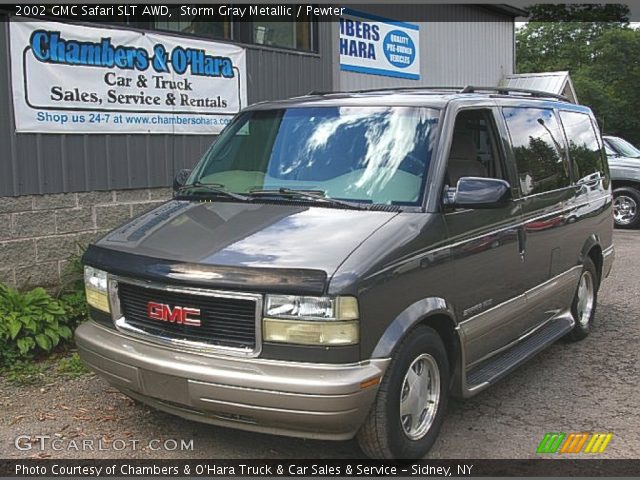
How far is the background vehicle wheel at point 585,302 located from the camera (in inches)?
246

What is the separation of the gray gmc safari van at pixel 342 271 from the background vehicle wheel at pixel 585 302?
0.93 metres

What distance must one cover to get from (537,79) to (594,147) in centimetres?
1281

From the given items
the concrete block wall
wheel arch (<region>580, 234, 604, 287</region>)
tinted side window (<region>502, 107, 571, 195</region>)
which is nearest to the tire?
tinted side window (<region>502, 107, 571, 195</region>)

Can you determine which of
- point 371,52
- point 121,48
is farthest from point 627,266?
point 121,48

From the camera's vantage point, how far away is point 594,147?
6.76 meters

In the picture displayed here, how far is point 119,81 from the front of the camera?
7.34m

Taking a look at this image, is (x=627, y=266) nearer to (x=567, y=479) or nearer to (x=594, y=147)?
(x=594, y=147)

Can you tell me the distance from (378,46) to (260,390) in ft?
33.7

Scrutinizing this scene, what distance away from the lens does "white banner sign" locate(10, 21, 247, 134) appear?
6.65 m

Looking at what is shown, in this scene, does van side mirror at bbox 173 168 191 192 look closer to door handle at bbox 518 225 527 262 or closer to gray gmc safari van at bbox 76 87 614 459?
gray gmc safari van at bbox 76 87 614 459

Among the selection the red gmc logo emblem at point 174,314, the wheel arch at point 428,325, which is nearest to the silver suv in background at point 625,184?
the wheel arch at point 428,325

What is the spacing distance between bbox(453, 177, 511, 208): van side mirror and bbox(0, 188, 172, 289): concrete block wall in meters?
3.70

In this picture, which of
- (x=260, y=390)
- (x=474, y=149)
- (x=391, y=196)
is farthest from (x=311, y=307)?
(x=474, y=149)

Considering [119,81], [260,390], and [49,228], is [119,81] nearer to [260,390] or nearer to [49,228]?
[49,228]
